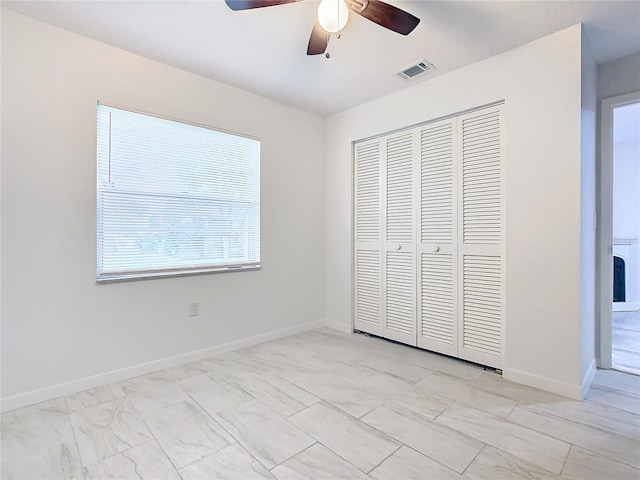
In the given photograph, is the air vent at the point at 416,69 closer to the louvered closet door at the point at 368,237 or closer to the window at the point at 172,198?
the louvered closet door at the point at 368,237

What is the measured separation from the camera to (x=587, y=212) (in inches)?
95.2

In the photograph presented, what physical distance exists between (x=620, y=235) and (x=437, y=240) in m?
4.40

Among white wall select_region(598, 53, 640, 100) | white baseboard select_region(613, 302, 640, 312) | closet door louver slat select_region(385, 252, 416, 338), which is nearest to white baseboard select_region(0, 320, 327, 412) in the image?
closet door louver slat select_region(385, 252, 416, 338)

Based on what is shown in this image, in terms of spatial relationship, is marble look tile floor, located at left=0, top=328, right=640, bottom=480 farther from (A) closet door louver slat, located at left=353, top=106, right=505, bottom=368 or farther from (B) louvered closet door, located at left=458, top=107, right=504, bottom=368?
(A) closet door louver slat, located at left=353, top=106, right=505, bottom=368

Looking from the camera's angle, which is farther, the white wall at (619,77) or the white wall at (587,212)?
the white wall at (619,77)

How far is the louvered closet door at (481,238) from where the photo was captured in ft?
8.73

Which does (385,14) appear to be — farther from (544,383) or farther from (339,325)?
(339,325)

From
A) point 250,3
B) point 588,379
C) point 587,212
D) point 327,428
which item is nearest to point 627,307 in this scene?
point 588,379

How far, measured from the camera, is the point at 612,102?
273 cm

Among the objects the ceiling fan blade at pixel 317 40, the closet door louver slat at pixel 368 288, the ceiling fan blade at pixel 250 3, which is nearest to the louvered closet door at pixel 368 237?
the closet door louver slat at pixel 368 288

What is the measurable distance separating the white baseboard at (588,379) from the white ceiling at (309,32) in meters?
2.32

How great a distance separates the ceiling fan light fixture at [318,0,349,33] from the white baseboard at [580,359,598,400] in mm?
2820

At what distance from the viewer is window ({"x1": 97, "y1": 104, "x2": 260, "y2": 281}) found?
8.22 ft

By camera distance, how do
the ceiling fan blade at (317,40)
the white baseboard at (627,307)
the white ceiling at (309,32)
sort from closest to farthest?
the ceiling fan blade at (317,40) < the white ceiling at (309,32) < the white baseboard at (627,307)
